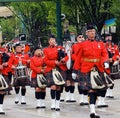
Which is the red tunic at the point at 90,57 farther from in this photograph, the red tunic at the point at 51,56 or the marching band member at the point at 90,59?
the red tunic at the point at 51,56

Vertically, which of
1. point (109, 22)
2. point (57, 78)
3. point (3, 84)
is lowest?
point (3, 84)

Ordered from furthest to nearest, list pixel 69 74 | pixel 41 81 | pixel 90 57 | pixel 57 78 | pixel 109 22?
pixel 109 22, pixel 69 74, pixel 41 81, pixel 57 78, pixel 90 57

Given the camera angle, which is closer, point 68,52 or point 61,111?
point 61,111

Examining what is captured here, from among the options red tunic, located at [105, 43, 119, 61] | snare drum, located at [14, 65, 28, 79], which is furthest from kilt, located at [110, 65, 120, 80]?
snare drum, located at [14, 65, 28, 79]

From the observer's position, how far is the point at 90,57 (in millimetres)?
12133

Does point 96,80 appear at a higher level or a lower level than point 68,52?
lower

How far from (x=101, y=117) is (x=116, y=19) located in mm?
18330

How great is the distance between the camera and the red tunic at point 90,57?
1210cm

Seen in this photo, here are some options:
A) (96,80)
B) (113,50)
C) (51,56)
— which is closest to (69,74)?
(113,50)

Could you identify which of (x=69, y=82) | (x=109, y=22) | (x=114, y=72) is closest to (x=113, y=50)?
(x=114, y=72)

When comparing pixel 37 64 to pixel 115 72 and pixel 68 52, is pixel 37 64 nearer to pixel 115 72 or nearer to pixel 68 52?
pixel 68 52

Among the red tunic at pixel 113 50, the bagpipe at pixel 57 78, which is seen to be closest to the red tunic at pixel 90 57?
the bagpipe at pixel 57 78

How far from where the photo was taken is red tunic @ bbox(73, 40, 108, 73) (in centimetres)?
1210

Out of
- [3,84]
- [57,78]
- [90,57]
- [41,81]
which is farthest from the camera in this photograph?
[41,81]
